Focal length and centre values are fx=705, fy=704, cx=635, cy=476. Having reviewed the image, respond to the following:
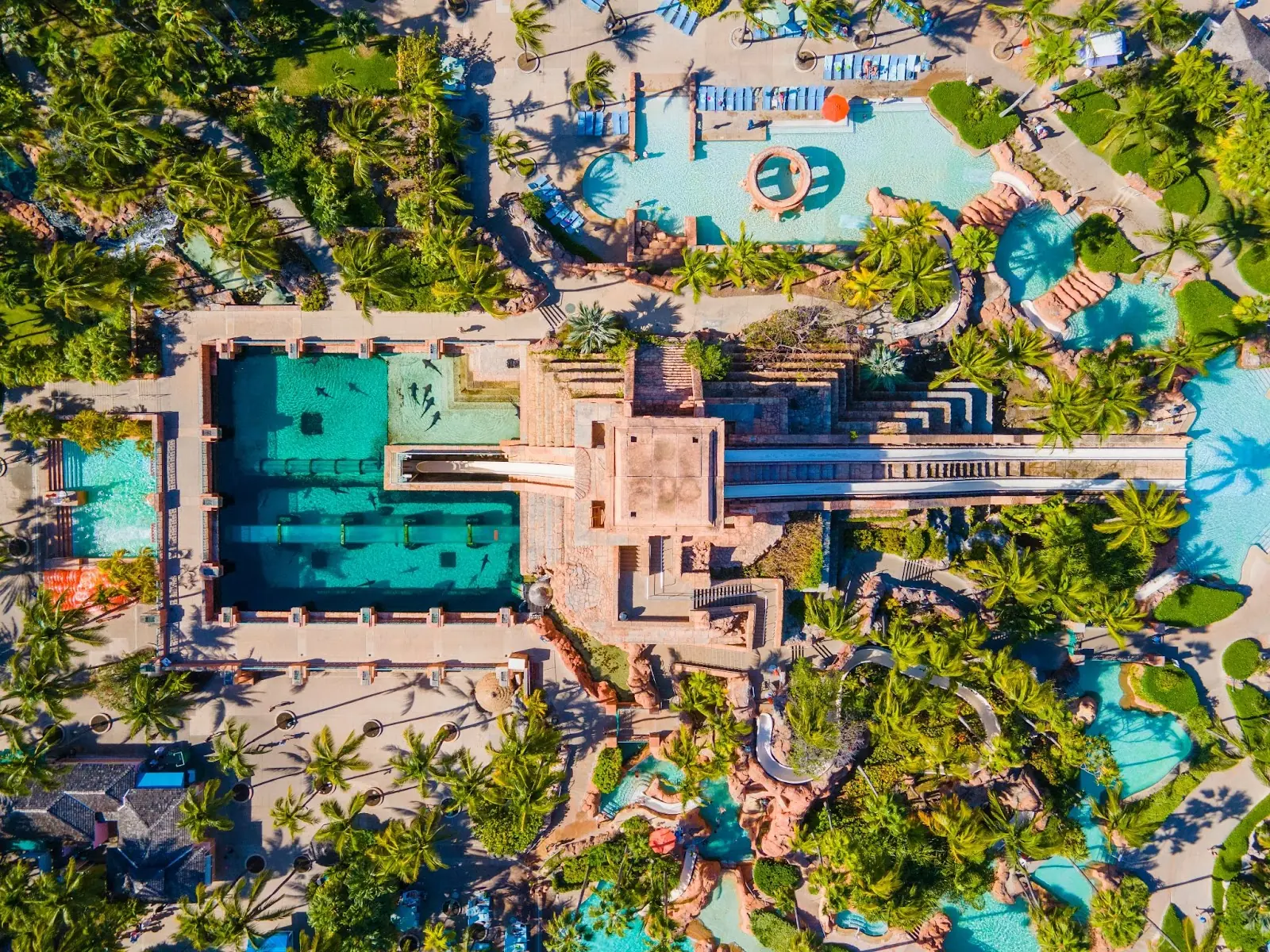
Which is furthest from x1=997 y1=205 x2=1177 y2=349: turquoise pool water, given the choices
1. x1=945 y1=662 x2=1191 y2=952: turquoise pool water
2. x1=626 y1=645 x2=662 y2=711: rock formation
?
x1=626 y1=645 x2=662 y2=711: rock formation

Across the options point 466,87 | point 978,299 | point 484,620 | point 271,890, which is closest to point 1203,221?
point 978,299

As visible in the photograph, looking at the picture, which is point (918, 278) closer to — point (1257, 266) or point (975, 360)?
point (975, 360)

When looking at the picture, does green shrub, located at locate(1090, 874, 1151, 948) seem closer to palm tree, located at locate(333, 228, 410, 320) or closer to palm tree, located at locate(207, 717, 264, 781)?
palm tree, located at locate(207, 717, 264, 781)

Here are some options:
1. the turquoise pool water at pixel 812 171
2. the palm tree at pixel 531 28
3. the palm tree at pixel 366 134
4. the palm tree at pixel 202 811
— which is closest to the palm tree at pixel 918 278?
the turquoise pool water at pixel 812 171

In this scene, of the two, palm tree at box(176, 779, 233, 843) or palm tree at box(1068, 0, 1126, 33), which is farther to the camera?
palm tree at box(176, 779, 233, 843)

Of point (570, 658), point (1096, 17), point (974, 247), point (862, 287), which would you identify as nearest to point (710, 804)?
point (570, 658)

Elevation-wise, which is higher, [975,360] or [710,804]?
[975,360]

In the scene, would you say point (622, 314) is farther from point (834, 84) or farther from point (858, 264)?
point (834, 84)
